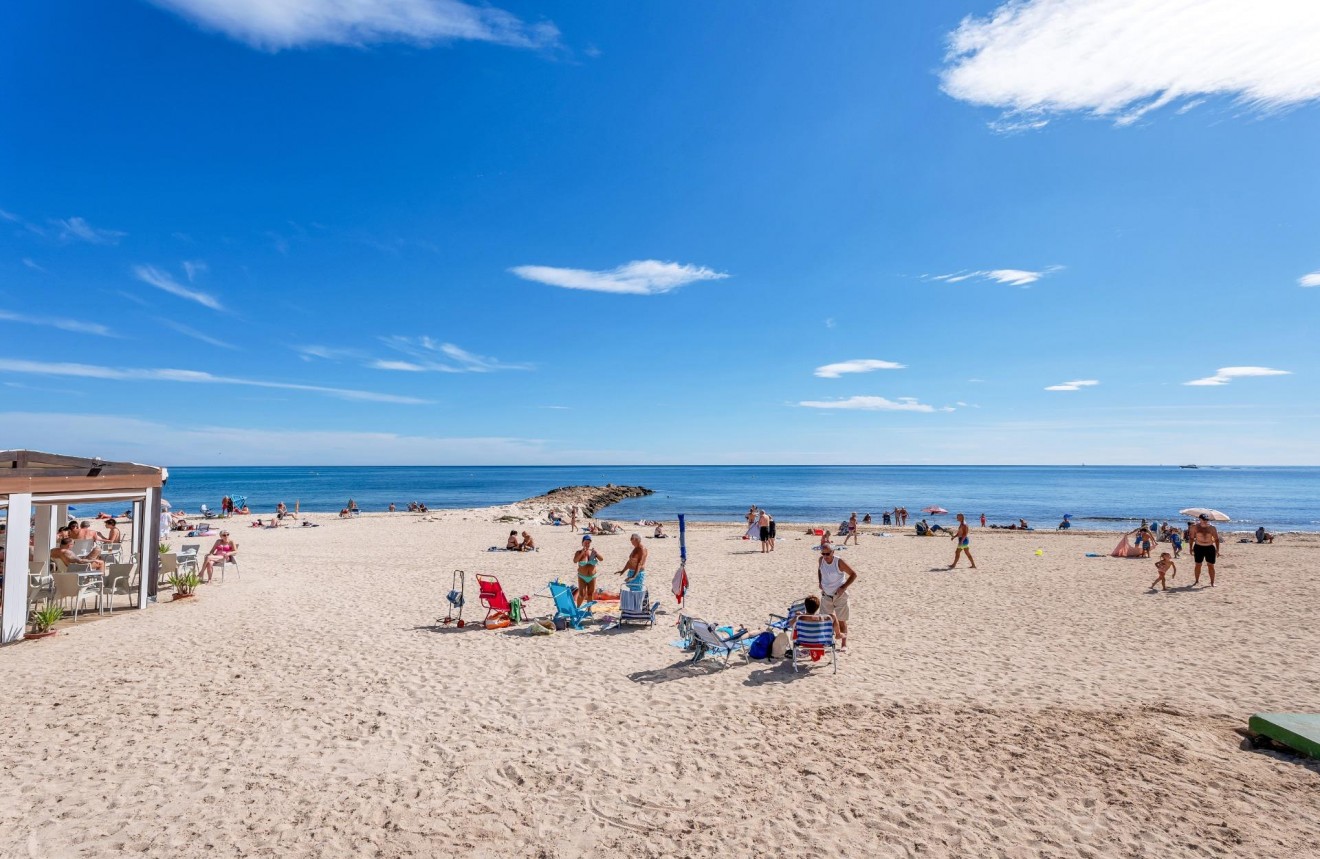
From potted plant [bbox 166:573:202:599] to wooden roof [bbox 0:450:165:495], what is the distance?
2.08m

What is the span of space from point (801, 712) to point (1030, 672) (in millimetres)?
3709

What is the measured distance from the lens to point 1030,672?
8.57 m

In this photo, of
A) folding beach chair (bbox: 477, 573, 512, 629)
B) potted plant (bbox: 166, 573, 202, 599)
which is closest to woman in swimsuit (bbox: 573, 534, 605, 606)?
folding beach chair (bbox: 477, 573, 512, 629)

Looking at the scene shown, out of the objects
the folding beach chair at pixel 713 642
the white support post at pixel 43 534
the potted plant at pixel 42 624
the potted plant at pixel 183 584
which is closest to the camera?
the folding beach chair at pixel 713 642

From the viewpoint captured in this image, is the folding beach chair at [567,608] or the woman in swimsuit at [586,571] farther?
the woman in swimsuit at [586,571]

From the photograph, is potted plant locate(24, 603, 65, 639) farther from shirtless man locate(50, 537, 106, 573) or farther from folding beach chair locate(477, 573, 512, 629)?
folding beach chair locate(477, 573, 512, 629)

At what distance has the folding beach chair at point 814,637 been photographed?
28.3 feet

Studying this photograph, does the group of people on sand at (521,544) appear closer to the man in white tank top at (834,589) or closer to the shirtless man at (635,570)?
→ the shirtless man at (635,570)

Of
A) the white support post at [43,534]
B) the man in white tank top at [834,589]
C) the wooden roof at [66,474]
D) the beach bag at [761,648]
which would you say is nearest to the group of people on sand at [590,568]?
the beach bag at [761,648]

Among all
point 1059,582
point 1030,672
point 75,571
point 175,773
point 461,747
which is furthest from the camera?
point 1059,582

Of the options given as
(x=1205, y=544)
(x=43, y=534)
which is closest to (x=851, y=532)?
(x=1205, y=544)

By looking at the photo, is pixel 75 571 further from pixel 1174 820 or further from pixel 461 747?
pixel 1174 820

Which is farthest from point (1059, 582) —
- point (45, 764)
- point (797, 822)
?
point (45, 764)

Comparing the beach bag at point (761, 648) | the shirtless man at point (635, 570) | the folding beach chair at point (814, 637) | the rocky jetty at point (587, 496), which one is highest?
the shirtless man at point (635, 570)
